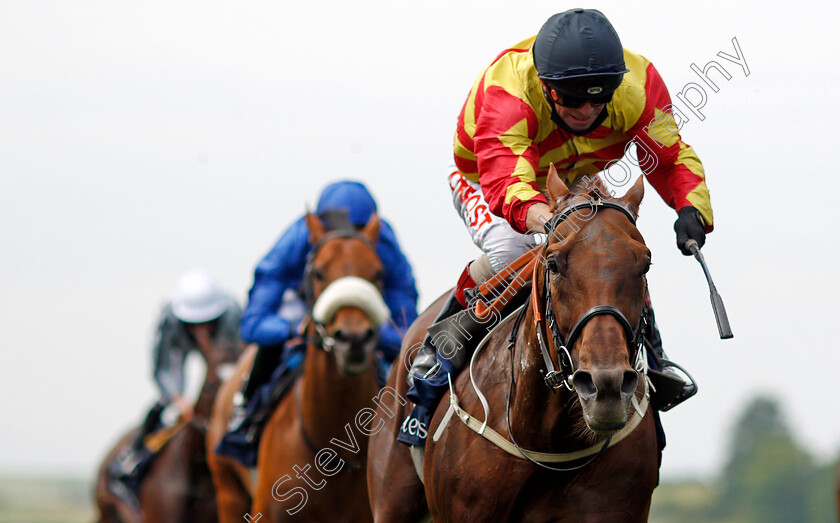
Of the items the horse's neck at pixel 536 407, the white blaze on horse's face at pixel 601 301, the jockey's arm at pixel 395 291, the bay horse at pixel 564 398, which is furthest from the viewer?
the jockey's arm at pixel 395 291

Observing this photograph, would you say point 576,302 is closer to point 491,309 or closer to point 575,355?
point 575,355

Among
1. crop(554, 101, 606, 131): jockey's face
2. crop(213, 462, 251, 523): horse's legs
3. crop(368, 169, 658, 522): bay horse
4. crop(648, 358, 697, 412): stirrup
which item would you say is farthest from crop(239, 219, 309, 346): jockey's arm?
crop(648, 358, 697, 412): stirrup

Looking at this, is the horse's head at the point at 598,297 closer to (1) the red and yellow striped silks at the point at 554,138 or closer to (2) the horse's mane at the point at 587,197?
(2) the horse's mane at the point at 587,197

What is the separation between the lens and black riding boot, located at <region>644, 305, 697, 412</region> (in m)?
4.53

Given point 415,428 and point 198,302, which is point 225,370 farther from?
point 415,428

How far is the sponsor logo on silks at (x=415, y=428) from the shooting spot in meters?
5.04

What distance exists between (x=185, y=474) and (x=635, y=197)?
643 centimetres

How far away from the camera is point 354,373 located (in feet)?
22.0

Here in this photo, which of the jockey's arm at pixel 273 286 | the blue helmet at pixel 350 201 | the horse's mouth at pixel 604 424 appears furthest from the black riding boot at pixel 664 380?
the jockey's arm at pixel 273 286

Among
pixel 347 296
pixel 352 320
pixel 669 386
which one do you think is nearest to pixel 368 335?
pixel 352 320

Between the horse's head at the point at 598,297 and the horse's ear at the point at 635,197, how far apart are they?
0.04ft

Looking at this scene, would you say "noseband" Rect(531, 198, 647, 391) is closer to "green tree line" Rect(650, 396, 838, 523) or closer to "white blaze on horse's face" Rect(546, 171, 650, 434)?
"white blaze on horse's face" Rect(546, 171, 650, 434)

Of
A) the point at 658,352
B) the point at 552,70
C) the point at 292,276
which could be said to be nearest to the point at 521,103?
the point at 552,70

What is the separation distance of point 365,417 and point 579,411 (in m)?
2.94
